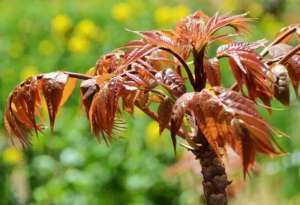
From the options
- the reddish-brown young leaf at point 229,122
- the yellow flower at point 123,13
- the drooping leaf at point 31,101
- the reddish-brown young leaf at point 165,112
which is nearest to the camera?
the reddish-brown young leaf at point 229,122

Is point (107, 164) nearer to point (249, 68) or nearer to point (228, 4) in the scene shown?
point (249, 68)

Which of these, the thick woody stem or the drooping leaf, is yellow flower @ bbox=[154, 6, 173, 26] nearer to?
the drooping leaf

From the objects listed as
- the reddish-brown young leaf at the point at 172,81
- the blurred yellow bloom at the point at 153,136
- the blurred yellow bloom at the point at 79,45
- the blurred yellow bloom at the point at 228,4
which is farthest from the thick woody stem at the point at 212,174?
the blurred yellow bloom at the point at 228,4

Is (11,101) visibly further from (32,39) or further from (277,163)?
(32,39)

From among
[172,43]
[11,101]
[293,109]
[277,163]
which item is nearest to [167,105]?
[172,43]

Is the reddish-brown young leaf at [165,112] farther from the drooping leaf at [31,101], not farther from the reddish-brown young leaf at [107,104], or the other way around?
the drooping leaf at [31,101]

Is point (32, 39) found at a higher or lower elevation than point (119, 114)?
higher
